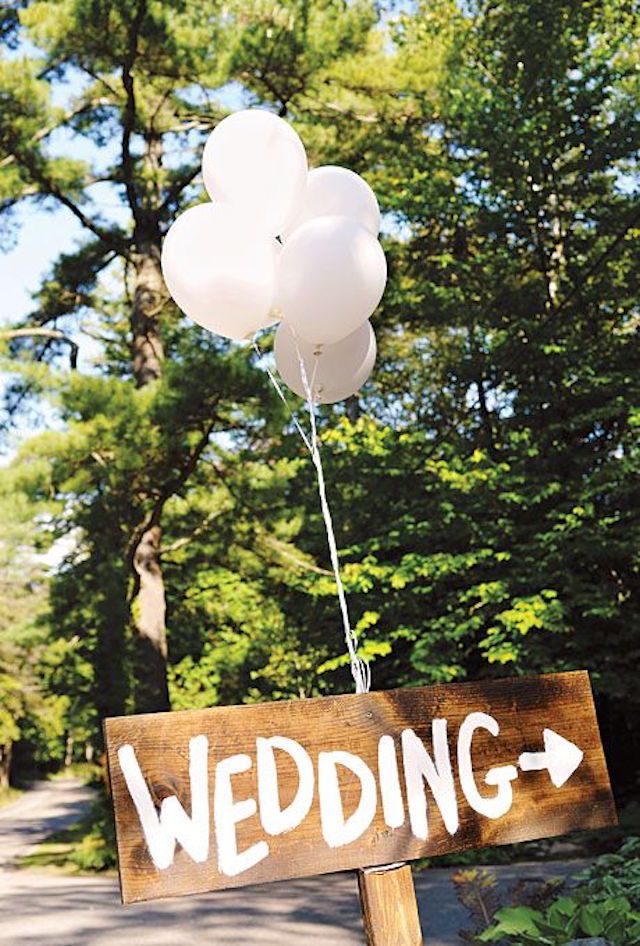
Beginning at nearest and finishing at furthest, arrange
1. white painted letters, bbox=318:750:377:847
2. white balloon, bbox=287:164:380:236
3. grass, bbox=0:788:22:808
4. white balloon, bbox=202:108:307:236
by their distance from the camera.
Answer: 1. white painted letters, bbox=318:750:377:847
2. white balloon, bbox=202:108:307:236
3. white balloon, bbox=287:164:380:236
4. grass, bbox=0:788:22:808

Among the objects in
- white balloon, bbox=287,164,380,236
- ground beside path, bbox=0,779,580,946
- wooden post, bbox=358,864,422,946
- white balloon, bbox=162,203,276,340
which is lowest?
ground beside path, bbox=0,779,580,946

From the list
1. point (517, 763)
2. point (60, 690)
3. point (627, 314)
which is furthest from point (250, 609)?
point (517, 763)

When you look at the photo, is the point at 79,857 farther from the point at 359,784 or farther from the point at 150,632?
the point at 359,784

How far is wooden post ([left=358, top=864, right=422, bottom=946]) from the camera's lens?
173 cm

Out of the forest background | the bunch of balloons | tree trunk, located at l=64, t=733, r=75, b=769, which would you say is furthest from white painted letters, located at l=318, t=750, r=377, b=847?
tree trunk, located at l=64, t=733, r=75, b=769

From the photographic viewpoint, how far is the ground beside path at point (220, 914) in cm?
628

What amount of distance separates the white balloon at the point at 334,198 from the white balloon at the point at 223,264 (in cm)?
22

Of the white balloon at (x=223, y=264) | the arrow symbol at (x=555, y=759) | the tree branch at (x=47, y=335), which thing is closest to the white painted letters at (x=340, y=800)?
the arrow symbol at (x=555, y=759)

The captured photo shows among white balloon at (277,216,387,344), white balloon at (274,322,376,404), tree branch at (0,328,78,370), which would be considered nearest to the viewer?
white balloon at (277,216,387,344)

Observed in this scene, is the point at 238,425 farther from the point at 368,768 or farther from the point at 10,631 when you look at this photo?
the point at 10,631

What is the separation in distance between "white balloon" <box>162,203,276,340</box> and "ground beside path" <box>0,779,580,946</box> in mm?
4272

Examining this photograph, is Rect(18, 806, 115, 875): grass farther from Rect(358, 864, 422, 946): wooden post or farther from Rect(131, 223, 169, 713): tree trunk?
Rect(358, 864, 422, 946): wooden post

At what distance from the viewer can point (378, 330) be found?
14.9m

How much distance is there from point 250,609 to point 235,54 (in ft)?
31.7
